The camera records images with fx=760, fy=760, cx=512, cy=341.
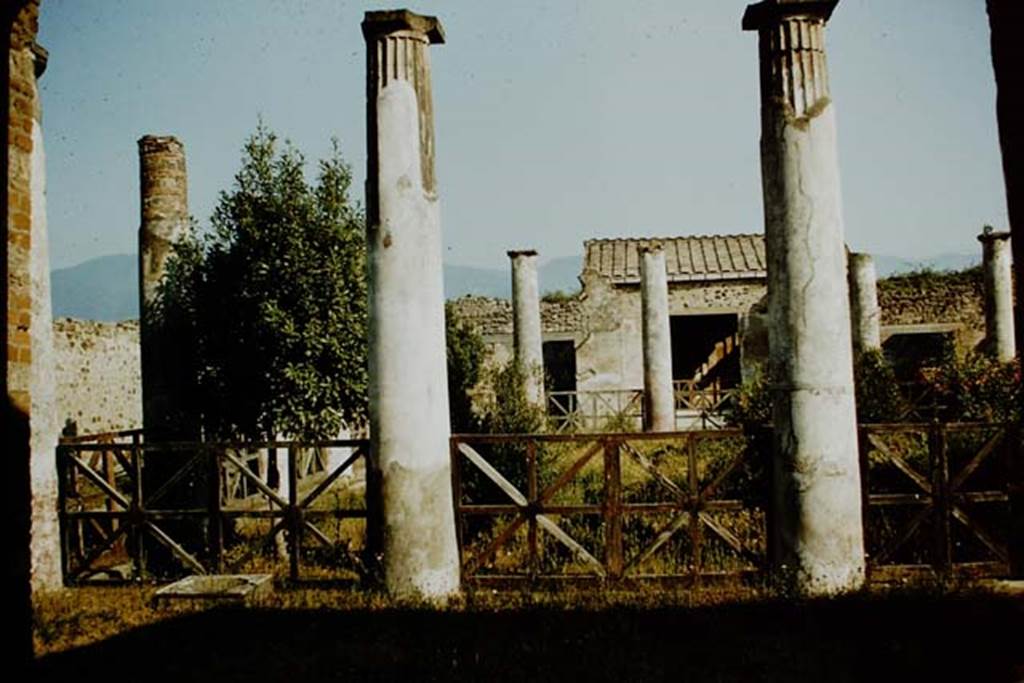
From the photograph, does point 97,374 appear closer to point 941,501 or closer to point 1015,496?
point 941,501

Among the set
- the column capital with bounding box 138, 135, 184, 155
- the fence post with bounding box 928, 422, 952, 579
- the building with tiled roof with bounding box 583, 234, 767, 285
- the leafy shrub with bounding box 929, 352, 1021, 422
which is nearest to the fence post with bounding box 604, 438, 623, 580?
the fence post with bounding box 928, 422, 952, 579

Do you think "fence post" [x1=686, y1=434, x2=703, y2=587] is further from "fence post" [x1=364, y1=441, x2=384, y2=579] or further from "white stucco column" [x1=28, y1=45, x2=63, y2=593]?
"white stucco column" [x1=28, y1=45, x2=63, y2=593]

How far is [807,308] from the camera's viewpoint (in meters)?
5.51

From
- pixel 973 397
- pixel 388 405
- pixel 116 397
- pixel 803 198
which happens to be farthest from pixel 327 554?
pixel 116 397

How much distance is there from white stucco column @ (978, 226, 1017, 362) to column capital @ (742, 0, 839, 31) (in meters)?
14.5

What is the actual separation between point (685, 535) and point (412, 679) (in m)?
3.19

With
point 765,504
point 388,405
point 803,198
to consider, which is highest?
point 803,198

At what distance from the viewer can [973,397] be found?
11289mm

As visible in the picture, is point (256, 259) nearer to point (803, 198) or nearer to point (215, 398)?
point (215, 398)

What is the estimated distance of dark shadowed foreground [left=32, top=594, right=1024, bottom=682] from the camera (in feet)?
13.9

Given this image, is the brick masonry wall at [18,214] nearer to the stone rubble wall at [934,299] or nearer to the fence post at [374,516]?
the fence post at [374,516]


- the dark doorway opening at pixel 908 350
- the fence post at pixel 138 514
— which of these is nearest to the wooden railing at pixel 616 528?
the fence post at pixel 138 514

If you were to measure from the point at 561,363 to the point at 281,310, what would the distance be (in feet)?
58.2

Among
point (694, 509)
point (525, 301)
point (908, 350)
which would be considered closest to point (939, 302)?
point (908, 350)
